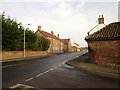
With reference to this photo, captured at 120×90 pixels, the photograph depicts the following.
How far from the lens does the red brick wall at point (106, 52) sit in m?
18.0

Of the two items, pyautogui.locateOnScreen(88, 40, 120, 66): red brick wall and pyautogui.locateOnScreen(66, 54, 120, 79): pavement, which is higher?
pyautogui.locateOnScreen(88, 40, 120, 66): red brick wall

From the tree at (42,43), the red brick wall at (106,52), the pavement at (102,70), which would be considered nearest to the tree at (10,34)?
the tree at (42,43)

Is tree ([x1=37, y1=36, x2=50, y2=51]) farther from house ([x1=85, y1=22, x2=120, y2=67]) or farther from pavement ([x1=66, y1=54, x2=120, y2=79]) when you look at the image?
pavement ([x1=66, y1=54, x2=120, y2=79])

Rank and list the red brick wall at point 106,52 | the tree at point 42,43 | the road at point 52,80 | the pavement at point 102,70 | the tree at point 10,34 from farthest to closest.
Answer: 1. the tree at point 42,43
2. the tree at point 10,34
3. the red brick wall at point 106,52
4. the pavement at point 102,70
5. the road at point 52,80

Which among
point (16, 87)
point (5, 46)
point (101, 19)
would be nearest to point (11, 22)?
point (5, 46)

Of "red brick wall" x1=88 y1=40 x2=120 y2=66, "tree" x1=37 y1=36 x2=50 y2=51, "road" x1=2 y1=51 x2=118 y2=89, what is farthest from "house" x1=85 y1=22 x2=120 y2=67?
"tree" x1=37 y1=36 x2=50 y2=51

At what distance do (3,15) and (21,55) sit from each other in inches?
391

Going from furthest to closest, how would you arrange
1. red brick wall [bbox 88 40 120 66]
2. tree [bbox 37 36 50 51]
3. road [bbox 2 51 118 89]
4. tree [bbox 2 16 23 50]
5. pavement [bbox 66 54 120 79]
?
tree [bbox 37 36 50 51] < tree [bbox 2 16 23 50] < red brick wall [bbox 88 40 120 66] < pavement [bbox 66 54 120 79] < road [bbox 2 51 118 89]

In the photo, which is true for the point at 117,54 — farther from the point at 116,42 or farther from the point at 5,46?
the point at 5,46

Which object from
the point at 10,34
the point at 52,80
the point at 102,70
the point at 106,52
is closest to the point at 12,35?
the point at 10,34

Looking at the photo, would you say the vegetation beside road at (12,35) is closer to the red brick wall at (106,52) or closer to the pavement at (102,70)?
the red brick wall at (106,52)

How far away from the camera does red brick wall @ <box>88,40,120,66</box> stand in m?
18.0

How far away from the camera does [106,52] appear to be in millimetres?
19312

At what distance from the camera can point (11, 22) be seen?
35.1 m
